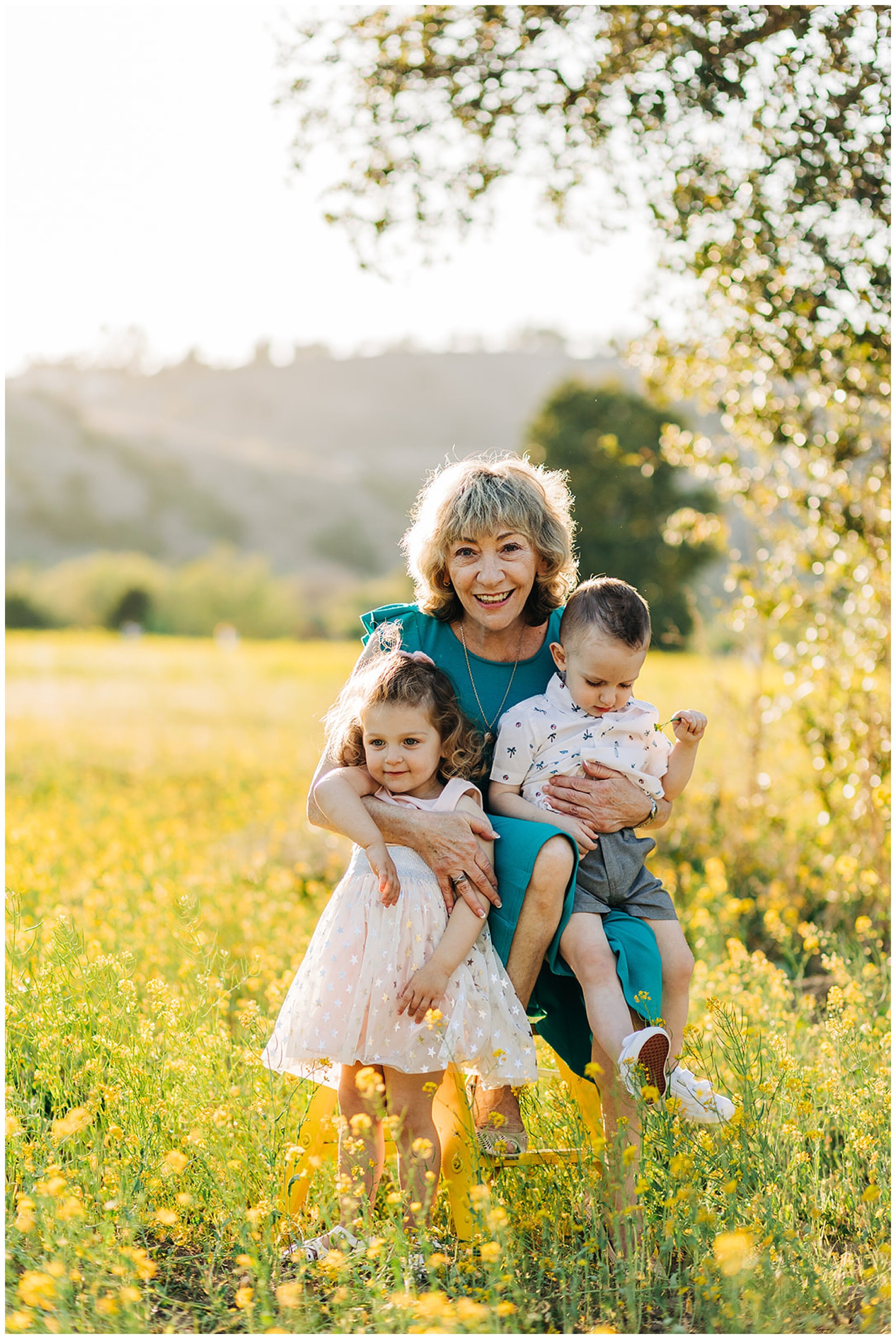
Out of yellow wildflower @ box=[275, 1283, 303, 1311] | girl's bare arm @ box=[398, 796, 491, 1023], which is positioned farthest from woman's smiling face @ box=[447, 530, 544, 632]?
yellow wildflower @ box=[275, 1283, 303, 1311]

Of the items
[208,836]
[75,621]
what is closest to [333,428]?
[75,621]

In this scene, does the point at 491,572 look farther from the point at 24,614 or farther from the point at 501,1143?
the point at 24,614

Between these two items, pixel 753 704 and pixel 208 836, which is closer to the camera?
pixel 753 704

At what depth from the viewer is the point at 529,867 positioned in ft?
9.11

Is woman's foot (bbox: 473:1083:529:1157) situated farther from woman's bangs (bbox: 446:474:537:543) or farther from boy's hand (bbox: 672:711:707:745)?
woman's bangs (bbox: 446:474:537:543)

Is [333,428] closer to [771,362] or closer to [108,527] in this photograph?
[108,527]

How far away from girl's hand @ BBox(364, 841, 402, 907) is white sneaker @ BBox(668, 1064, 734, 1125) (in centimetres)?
79

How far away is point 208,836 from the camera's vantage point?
685 centimetres

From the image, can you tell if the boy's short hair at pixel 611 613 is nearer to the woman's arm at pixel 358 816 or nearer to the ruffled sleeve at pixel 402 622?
the ruffled sleeve at pixel 402 622

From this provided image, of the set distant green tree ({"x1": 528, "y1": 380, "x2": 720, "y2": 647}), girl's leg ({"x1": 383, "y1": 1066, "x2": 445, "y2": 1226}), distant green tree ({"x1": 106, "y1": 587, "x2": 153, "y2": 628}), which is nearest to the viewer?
girl's leg ({"x1": 383, "y1": 1066, "x2": 445, "y2": 1226})

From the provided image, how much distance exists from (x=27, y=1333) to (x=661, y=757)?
1.90 meters

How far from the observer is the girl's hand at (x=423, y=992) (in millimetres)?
2652

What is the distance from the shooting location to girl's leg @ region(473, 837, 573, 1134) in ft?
9.08

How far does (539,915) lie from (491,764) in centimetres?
47
